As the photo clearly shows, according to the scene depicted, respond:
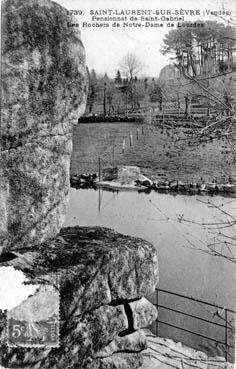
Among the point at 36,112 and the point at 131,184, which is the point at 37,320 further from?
the point at 131,184

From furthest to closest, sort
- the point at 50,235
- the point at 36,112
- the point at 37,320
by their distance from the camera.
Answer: the point at 50,235
the point at 36,112
the point at 37,320

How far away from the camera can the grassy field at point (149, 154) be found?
17.7ft

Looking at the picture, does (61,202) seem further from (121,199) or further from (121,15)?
(121,15)

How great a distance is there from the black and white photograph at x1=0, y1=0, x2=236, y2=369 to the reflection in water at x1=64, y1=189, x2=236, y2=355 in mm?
17

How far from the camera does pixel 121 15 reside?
4.33m

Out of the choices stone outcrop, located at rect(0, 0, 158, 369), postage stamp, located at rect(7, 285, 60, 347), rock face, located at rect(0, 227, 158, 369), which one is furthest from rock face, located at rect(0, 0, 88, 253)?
postage stamp, located at rect(7, 285, 60, 347)

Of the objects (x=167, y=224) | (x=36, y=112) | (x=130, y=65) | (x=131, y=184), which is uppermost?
(x=130, y=65)

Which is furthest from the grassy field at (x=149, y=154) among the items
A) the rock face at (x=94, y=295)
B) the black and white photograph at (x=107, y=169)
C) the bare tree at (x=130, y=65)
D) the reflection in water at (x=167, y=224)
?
the rock face at (x=94, y=295)

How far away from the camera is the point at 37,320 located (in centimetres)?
386

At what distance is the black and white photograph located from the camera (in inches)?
156

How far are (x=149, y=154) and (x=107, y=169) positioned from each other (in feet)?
1.75

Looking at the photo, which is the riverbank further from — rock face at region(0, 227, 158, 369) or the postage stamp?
the postage stamp

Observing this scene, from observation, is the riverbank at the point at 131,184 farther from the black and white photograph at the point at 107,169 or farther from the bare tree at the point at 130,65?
the bare tree at the point at 130,65

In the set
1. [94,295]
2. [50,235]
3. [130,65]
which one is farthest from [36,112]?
[94,295]
